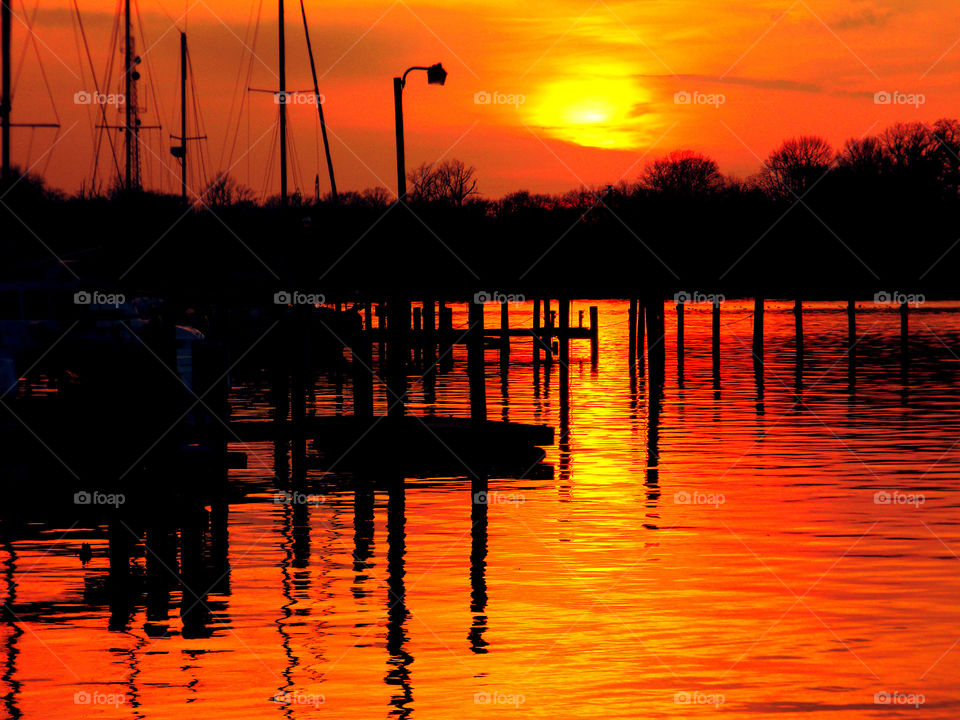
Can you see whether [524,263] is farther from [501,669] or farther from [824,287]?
[501,669]

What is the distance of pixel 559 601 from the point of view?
16938mm

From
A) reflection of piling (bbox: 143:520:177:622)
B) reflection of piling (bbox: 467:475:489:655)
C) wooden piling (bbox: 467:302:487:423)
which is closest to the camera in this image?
reflection of piling (bbox: 467:475:489:655)

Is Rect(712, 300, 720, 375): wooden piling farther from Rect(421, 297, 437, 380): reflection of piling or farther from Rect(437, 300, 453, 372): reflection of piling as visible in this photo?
Rect(437, 300, 453, 372): reflection of piling

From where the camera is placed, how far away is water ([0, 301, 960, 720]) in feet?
43.2

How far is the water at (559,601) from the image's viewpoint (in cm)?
1316

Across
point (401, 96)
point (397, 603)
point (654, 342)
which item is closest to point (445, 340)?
point (654, 342)

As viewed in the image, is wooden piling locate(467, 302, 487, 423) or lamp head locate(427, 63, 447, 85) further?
lamp head locate(427, 63, 447, 85)

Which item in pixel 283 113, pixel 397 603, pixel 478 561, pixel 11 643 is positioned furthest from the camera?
pixel 283 113

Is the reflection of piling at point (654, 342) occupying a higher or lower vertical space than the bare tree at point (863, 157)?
lower

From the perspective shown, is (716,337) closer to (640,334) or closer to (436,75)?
(640,334)

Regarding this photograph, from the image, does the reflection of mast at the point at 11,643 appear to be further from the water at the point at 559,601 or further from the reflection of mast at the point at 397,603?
the reflection of mast at the point at 397,603

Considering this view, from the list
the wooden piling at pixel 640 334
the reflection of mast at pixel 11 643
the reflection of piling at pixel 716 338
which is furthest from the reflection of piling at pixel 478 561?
the wooden piling at pixel 640 334

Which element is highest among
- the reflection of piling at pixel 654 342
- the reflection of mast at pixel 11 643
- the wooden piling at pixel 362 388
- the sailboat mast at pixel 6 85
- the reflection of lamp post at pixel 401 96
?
the sailboat mast at pixel 6 85

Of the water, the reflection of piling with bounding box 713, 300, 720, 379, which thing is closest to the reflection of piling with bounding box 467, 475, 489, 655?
the water
